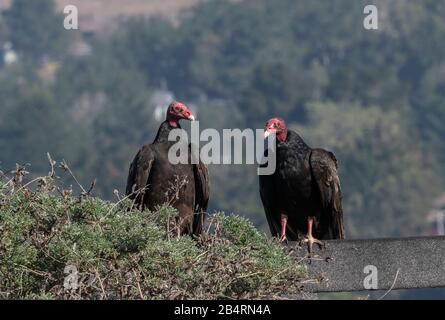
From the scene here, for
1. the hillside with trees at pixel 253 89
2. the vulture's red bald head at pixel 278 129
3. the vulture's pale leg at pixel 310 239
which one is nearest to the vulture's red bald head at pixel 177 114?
the vulture's red bald head at pixel 278 129

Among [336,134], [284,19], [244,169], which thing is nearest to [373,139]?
[336,134]

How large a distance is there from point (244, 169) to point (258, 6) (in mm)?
57827

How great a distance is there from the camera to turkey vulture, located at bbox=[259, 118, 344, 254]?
1084cm

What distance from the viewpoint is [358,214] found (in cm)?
7138

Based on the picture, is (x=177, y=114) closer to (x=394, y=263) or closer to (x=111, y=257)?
(x=394, y=263)

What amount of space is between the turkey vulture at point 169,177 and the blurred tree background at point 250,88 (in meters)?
47.0

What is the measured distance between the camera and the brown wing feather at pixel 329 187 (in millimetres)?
10820

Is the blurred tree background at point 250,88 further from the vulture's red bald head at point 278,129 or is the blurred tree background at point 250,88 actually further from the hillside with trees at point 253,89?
the vulture's red bald head at point 278,129

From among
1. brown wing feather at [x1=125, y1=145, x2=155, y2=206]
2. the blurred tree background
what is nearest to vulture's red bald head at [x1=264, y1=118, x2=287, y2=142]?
brown wing feather at [x1=125, y1=145, x2=155, y2=206]

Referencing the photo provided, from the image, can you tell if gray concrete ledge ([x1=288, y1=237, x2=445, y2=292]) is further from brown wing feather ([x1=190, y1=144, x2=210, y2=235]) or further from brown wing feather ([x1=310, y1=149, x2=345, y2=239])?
brown wing feather ([x1=190, y1=144, x2=210, y2=235])

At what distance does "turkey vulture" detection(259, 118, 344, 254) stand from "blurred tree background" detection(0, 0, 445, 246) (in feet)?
155

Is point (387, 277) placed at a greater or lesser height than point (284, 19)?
lesser

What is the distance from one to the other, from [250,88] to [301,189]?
88326 mm

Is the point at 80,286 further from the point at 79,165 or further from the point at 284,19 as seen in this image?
the point at 284,19
